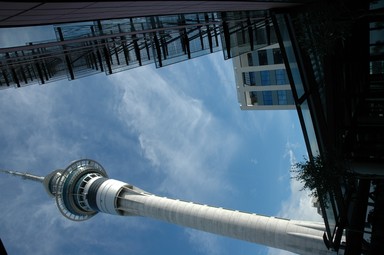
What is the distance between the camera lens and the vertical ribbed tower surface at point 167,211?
33531 millimetres

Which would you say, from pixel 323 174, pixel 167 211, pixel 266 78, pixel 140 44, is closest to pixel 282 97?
pixel 266 78

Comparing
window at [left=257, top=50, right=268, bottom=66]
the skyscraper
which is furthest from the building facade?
the skyscraper

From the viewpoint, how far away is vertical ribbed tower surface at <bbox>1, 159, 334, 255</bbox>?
110 feet

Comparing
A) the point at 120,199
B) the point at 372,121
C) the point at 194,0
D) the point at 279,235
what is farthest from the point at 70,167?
the point at 194,0

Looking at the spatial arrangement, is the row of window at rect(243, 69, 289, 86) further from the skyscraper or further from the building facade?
the skyscraper

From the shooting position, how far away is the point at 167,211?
43375mm

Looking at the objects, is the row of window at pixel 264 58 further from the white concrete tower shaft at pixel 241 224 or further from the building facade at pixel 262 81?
the white concrete tower shaft at pixel 241 224

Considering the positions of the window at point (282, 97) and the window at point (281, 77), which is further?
the window at point (282, 97)

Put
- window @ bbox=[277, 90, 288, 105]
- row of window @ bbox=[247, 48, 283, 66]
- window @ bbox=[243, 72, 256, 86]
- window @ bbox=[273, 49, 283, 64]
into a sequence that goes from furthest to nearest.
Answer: window @ bbox=[243, 72, 256, 86] < window @ bbox=[277, 90, 288, 105] < row of window @ bbox=[247, 48, 283, 66] < window @ bbox=[273, 49, 283, 64]

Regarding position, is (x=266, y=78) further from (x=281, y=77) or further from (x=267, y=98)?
(x=267, y=98)

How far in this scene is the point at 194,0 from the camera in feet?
25.9

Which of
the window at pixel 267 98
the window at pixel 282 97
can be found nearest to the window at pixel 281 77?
the window at pixel 282 97

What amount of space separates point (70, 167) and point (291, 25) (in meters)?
55.8

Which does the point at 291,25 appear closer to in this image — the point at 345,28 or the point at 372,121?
the point at 345,28
